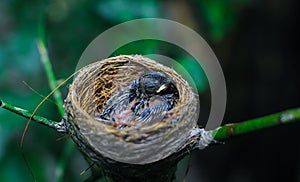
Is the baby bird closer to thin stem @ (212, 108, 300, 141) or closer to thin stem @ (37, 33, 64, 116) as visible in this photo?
thin stem @ (37, 33, 64, 116)

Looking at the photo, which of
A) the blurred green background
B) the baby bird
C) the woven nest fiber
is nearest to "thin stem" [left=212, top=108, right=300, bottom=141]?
the woven nest fiber

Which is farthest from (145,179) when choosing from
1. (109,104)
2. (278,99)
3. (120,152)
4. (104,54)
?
(278,99)

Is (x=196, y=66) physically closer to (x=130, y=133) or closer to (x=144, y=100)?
(x=144, y=100)

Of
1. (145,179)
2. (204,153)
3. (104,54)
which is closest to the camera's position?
(145,179)

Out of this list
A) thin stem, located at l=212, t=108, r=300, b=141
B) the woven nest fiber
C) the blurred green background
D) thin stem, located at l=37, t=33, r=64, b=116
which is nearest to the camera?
thin stem, located at l=212, t=108, r=300, b=141

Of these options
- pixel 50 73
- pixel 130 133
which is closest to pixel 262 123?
pixel 130 133

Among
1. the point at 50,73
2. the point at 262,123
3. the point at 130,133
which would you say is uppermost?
the point at 50,73

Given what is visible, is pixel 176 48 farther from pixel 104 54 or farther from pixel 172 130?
pixel 172 130
